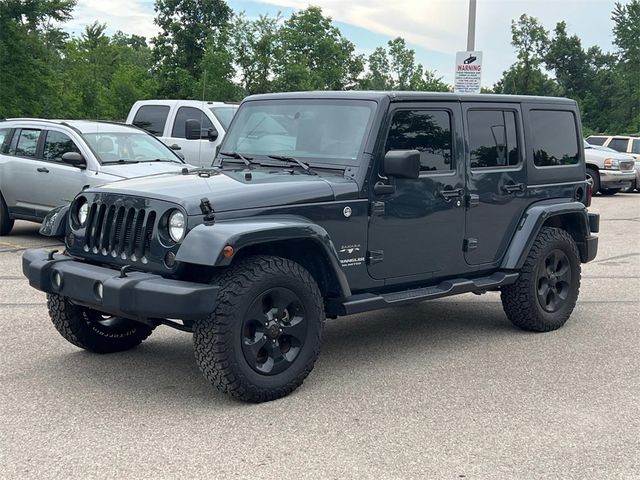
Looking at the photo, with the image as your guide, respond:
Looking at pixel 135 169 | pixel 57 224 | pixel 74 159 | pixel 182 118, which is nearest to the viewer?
pixel 57 224

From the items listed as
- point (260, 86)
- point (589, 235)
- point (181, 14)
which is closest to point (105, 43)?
point (181, 14)

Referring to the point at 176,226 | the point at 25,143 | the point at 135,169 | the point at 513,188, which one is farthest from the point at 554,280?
the point at 25,143

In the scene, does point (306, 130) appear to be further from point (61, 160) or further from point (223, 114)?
point (223, 114)

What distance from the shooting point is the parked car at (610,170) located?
938 inches

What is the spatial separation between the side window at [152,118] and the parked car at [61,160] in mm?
2905

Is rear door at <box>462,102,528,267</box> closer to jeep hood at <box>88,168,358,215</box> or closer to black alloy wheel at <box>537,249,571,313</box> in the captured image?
black alloy wheel at <box>537,249,571,313</box>

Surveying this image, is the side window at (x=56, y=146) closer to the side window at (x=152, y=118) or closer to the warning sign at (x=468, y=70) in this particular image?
the side window at (x=152, y=118)

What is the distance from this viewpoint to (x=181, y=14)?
195ft

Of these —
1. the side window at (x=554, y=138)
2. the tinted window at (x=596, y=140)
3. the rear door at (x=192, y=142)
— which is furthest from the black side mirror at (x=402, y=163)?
the tinted window at (x=596, y=140)

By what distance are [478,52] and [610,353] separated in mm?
13026

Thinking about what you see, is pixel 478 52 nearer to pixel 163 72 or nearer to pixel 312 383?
pixel 312 383

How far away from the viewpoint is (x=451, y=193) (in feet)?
20.6

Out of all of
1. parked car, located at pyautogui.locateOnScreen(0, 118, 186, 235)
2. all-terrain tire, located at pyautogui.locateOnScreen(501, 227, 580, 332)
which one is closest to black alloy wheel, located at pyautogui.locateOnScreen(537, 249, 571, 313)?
all-terrain tire, located at pyautogui.locateOnScreen(501, 227, 580, 332)

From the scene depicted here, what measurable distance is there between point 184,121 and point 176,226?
33.6 feet
